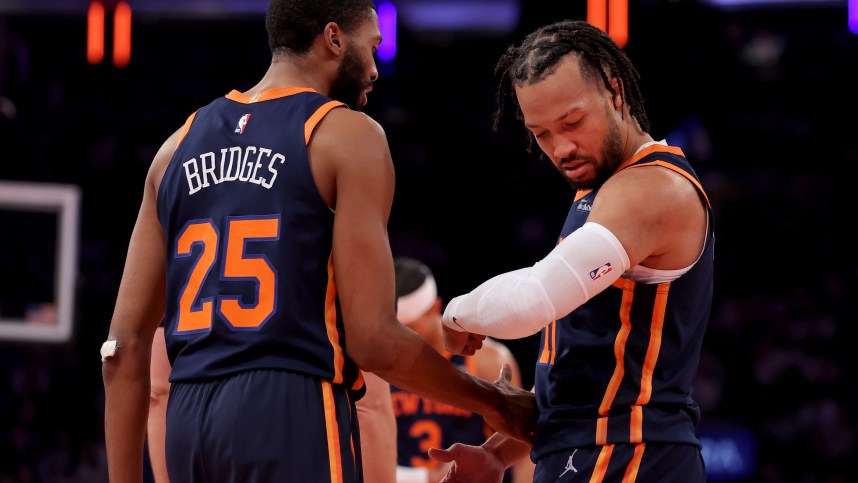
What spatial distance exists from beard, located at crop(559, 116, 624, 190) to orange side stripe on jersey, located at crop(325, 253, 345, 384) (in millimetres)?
776

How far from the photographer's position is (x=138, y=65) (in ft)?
36.1

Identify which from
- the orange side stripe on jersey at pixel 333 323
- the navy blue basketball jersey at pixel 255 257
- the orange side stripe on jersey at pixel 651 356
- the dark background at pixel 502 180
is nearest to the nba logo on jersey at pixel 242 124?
the navy blue basketball jersey at pixel 255 257

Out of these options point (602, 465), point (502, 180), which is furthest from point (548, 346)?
point (502, 180)

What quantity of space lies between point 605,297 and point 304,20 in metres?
1.10

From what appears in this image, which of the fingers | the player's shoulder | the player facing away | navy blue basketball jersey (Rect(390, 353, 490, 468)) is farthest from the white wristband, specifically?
the player's shoulder

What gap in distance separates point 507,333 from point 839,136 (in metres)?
8.89

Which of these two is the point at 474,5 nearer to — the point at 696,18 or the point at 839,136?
the point at 696,18

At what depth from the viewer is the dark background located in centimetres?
1020

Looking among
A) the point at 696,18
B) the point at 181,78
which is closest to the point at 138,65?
the point at 181,78

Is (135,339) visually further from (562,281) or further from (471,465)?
(562,281)

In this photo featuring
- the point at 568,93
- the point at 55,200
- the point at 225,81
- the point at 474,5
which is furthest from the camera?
the point at 225,81

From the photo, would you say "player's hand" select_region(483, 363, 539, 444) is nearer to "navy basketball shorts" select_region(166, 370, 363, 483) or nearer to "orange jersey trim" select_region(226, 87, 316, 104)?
"navy basketball shorts" select_region(166, 370, 363, 483)

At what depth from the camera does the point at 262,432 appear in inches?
104

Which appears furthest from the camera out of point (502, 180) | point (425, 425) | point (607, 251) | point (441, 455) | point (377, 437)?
point (502, 180)
